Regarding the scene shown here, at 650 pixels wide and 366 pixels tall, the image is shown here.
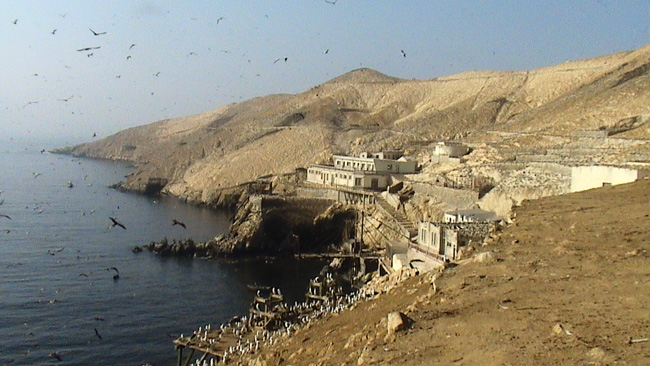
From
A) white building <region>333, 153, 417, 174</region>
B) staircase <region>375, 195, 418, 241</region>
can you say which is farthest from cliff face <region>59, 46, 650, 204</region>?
staircase <region>375, 195, 418, 241</region>

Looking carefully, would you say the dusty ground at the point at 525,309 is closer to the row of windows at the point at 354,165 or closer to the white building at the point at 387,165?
the white building at the point at 387,165

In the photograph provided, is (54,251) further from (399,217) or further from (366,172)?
(366,172)

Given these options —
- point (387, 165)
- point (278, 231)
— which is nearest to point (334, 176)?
point (387, 165)

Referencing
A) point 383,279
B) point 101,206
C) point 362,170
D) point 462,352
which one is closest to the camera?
point 462,352

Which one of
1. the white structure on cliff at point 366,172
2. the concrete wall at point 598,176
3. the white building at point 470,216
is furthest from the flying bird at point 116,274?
the concrete wall at point 598,176

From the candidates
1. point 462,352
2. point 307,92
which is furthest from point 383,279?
point 307,92

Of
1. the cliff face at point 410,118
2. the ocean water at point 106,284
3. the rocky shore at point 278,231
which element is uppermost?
the cliff face at point 410,118

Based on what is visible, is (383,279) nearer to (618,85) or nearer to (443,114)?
(618,85)
